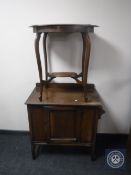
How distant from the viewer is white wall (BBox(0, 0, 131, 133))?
1633 millimetres

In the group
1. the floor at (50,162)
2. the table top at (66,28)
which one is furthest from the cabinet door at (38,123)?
the table top at (66,28)

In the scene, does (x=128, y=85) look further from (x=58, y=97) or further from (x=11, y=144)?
(x=11, y=144)

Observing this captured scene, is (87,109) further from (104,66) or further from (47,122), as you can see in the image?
(104,66)

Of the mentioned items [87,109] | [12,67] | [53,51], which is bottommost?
[87,109]

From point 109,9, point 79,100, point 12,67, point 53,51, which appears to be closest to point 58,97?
point 79,100

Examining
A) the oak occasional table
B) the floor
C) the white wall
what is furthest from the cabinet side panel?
the white wall

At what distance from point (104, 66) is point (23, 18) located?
947 millimetres

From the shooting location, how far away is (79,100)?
1583mm

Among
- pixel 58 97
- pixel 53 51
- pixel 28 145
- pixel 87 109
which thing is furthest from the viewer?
pixel 28 145

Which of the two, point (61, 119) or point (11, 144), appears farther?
point (11, 144)

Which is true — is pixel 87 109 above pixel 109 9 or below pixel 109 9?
below

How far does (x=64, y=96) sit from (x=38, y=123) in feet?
1.17

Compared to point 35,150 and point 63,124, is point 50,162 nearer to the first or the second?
point 35,150

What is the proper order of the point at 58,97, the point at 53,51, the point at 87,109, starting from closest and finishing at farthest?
the point at 87,109, the point at 58,97, the point at 53,51
